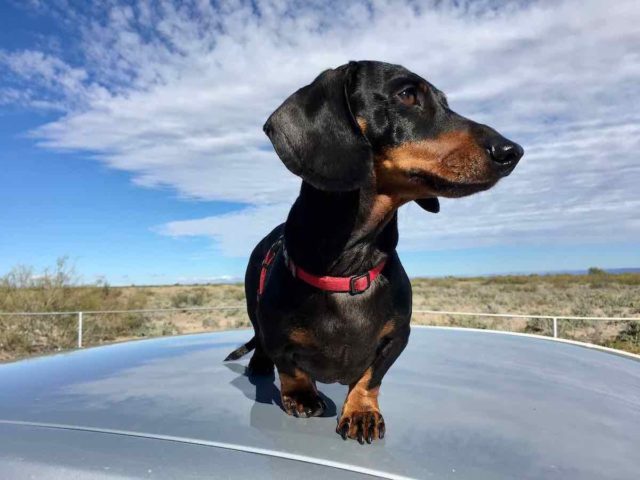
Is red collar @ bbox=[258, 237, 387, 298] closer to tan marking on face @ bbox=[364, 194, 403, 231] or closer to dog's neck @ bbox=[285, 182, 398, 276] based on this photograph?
dog's neck @ bbox=[285, 182, 398, 276]

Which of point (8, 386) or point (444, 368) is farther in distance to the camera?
point (444, 368)

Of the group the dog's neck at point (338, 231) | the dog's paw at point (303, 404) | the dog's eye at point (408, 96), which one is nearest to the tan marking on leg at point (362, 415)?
the dog's paw at point (303, 404)

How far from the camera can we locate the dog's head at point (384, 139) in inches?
75.5

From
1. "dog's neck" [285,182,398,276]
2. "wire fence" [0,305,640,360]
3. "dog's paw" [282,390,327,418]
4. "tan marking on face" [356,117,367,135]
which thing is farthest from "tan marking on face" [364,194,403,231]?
"wire fence" [0,305,640,360]

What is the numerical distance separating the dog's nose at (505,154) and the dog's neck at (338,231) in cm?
44

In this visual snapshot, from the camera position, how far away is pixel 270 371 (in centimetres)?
273

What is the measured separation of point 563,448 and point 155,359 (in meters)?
2.09

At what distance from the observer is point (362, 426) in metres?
1.64

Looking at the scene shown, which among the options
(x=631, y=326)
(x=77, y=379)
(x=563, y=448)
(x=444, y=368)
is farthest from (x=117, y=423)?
(x=631, y=326)

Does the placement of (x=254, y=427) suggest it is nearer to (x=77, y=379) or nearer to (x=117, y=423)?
(x=117, y=423)

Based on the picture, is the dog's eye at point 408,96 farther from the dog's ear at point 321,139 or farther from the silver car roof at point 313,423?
the silver car roof at point 313,423

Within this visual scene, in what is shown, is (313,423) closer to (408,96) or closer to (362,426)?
(362,426)

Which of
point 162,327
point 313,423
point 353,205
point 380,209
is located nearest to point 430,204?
point 380,209

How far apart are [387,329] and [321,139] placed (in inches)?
31.1
